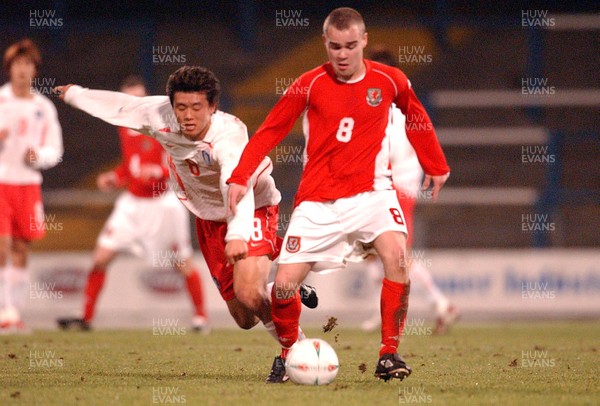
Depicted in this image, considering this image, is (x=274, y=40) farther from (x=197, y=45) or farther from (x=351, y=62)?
(x=351, y=62)

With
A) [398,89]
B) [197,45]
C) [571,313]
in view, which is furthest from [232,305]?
[197,45]

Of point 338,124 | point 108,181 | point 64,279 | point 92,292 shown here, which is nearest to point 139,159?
point 108,181

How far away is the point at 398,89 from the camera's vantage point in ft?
19.8

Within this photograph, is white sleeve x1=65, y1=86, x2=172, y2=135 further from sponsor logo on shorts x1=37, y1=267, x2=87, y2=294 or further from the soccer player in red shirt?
sponsor logo on shorts x1=37, y1=267, x2=87, y2=294

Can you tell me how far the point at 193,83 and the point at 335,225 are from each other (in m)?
1.13

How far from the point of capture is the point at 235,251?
5.30 metres

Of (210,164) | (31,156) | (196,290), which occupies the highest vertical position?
(31,156)

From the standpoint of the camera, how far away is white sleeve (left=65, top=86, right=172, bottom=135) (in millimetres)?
6184

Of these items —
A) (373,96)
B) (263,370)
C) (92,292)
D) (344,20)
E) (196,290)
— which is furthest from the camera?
Result: (196,290)

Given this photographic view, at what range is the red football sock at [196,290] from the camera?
1097cm

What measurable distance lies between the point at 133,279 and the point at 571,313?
528 centimetres

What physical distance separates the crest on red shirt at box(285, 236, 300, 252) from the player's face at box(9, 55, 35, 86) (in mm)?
5215

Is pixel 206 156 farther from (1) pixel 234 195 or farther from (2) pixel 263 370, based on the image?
(2) pixel 263 370

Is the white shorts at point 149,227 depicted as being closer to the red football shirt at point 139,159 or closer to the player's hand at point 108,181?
the red football shirt at point 139,159
